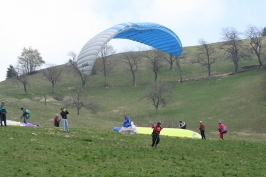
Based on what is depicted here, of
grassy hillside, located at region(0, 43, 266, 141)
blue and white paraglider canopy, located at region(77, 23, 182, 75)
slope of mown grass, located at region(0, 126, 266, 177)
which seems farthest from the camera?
grassy hillside, located at region(0, 43, 266, 141)

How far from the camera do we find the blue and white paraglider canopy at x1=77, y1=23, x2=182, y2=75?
22797 millimetres

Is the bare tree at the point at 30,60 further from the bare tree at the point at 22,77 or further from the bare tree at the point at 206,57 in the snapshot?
the bare tree at the point at 206,57

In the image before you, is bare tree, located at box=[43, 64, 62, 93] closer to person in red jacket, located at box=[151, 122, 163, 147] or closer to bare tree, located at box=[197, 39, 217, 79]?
bare tree, located at box=[197, 39, 217, 79]

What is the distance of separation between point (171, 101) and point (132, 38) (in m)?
45.4

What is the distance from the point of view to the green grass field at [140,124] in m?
15.2

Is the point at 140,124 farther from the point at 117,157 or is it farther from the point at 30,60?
the point at 30,60

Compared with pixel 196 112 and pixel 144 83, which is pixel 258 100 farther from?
pixel 144 83

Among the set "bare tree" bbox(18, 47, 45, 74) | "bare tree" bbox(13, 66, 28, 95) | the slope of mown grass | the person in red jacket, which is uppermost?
"bare tree" bbox(18, 47, 45, 74)

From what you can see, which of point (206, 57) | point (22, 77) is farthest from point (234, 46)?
point (22, 77)

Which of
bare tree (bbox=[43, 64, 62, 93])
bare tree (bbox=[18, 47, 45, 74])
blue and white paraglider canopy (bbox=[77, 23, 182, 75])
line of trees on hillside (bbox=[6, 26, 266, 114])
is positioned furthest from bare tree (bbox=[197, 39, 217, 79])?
blue and white paraglider canopy (bbox=[77, 23, 182, 75])

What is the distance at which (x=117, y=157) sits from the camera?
55.8 feet

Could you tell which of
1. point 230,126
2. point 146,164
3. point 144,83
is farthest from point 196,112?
point 146,164

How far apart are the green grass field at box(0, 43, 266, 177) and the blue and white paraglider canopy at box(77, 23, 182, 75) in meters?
4.67

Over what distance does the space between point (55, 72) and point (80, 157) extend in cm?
7783
